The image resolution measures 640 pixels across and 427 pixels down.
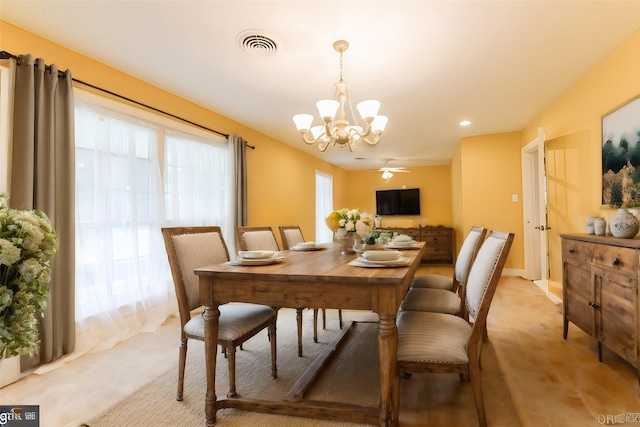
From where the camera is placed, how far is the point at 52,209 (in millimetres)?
2176

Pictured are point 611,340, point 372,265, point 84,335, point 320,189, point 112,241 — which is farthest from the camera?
point 320,189

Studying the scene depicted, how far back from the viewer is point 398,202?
7.91 meters

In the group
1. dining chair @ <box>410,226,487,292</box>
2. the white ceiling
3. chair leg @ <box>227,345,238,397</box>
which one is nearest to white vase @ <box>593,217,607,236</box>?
dining chair @ <box>410,226,487,292</box>

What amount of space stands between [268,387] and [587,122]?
11.6ft

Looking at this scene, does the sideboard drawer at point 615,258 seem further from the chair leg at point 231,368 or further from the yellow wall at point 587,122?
the chair leg at point 231,368

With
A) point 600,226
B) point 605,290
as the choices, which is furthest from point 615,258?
point 600,226

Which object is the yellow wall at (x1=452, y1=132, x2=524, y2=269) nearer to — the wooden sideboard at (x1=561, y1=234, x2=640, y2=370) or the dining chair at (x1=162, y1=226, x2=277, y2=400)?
Result: the wooden sideboard at (x1=561, y1=234, x2=640, y2=370)

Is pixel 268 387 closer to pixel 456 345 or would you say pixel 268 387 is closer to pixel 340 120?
pixel 456 345

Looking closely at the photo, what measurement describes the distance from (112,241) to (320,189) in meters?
4.77

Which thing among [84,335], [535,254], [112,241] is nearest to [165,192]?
[112,241]

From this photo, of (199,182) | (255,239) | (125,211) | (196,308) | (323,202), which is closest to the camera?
(196,308)

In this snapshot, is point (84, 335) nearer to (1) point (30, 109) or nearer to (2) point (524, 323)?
(1) point (30, 109)

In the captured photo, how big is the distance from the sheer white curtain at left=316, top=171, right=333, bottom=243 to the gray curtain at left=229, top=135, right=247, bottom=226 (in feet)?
9.02

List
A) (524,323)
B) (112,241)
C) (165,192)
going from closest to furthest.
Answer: (112,241) < (524,323) < (165,192)
